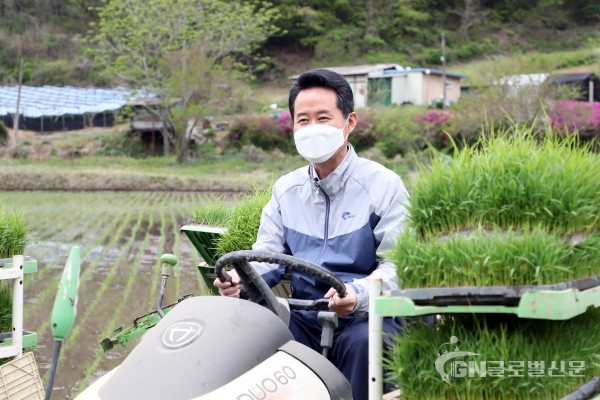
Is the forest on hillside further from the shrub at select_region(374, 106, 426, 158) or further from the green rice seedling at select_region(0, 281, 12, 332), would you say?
the green rice seedling at select_region(0, 281, 12, 332)

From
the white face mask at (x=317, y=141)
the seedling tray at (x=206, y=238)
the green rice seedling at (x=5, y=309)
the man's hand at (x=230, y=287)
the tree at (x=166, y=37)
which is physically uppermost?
the tree at (x=166, y=37)

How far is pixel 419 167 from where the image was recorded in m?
1.85

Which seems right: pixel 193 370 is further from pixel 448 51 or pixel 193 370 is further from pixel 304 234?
pixel 448 51

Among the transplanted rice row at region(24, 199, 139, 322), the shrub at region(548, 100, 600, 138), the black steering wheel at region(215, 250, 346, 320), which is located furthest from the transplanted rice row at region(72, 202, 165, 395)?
the shrub at region(548, 100, 600, 138)

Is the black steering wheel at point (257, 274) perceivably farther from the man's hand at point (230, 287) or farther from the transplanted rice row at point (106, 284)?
the transplanted rice row at point (106, 284)

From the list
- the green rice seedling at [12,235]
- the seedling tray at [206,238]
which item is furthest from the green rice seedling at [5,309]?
the seedling tray at [206,238]

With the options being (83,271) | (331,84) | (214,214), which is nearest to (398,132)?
(83,271)

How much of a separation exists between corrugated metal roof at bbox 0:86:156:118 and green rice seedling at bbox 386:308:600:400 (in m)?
37.0

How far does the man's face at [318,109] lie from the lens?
99.3 inches

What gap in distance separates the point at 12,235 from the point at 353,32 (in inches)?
2120

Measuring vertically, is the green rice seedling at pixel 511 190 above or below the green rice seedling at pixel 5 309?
above

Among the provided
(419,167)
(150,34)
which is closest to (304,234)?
(419,167)

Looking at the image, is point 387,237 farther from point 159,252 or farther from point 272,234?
point 159,252

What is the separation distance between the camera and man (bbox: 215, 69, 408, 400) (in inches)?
94.3
